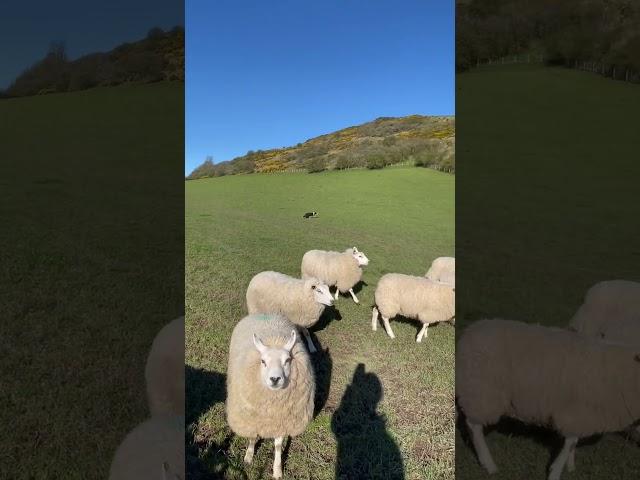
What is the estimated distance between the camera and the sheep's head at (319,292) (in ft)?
12.6

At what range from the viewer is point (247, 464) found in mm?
2510

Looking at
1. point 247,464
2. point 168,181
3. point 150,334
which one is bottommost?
point 247,464

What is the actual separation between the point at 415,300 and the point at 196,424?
2.62m

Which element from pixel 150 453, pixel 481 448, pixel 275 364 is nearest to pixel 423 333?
pixel 481 448

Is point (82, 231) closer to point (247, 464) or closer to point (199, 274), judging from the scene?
point (247, 464)

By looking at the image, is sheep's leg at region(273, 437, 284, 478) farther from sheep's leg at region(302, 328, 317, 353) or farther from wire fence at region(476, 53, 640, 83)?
wire fence at region(476, 53, 640, 83)

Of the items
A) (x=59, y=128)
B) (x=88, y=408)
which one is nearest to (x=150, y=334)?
(x=88, y=408)

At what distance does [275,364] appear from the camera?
2207mm

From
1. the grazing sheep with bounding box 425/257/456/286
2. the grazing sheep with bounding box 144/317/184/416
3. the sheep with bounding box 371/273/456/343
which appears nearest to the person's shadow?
the sheep with bounding box 371/273/456/343

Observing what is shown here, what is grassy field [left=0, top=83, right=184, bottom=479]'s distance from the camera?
1.14 meters

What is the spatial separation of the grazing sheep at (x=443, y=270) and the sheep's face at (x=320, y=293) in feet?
7.02

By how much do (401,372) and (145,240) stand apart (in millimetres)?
2959

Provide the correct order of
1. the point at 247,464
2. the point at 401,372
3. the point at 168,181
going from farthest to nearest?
the point at 401,372 < the point at 247,464 < the point at 168,181

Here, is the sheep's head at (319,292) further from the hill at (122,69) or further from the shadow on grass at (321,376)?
the hill at (122,69)
